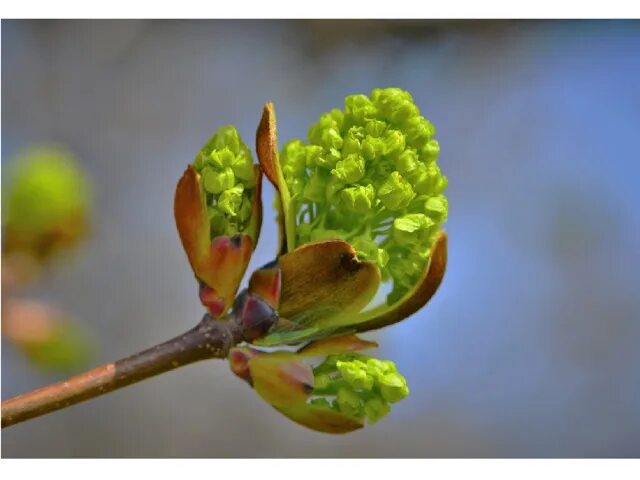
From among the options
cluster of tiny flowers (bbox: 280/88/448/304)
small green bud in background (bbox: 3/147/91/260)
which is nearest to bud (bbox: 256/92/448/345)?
cluster of tiny flowers (bbox: 280/88/448/304)

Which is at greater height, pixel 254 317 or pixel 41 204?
pixel 41 204

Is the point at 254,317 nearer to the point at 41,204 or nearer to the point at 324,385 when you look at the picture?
the point at 324,385

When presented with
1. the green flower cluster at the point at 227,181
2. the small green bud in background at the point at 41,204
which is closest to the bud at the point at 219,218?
the green flower cluster at the point at 227,181

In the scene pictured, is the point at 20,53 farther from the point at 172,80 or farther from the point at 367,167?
the point at 367,167

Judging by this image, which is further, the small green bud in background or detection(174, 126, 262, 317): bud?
the small green bud in background

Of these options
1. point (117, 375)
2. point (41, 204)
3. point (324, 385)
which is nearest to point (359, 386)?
point (324, 385)

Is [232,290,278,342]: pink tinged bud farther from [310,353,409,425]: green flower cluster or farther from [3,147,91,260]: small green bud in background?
[3,147,91,260]: small green bud in background

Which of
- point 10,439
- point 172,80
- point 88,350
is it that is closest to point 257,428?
point 10,439
